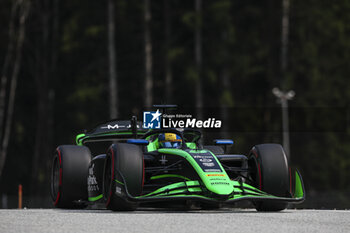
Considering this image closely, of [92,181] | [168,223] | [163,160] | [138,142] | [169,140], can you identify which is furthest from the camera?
[92,181]

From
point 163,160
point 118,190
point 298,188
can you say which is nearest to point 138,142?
point 163,160

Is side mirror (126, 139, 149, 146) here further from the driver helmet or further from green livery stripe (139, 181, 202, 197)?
green livery stripe (139, 181, 202, 197)

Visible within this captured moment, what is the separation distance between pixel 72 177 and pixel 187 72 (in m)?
30.5

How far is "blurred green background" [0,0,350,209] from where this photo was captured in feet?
151

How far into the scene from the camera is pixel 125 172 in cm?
1311

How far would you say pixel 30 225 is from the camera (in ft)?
35.0

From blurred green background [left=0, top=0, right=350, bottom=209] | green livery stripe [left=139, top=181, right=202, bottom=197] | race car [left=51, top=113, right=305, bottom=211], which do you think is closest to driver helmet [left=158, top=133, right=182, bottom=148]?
race car [left=51, top=113, right=305, bottom=211]

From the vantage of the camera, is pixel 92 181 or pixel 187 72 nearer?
pixel 92 181

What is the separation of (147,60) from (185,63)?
4.31m

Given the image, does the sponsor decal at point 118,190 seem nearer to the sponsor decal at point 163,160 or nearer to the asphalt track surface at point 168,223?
the asphalt track surface at point 168,223

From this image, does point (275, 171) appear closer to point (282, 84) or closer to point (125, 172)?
point (125, 172)

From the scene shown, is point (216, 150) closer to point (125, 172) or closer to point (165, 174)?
point (165, 174)

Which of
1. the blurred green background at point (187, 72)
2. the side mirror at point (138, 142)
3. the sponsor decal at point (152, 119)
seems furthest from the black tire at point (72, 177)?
the blurred green background at point (187, 72)

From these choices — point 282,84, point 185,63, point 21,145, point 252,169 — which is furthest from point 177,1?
point 252,169
